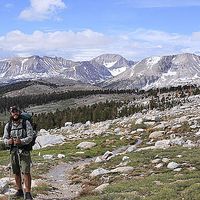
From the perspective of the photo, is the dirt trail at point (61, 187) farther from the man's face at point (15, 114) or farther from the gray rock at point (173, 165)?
the gray rock at point (173, 165)

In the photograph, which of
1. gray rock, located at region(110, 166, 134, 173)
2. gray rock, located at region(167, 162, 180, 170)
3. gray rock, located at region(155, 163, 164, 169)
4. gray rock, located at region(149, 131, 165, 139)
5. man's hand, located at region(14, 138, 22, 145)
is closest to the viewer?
man's hand, located at region(14, 138, 22, 145)

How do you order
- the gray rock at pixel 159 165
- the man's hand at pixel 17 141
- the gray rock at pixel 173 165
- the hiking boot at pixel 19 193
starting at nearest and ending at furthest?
the man's hand at pixel 17 141 < the hiking boot at pixel 19 193 < the gray rock at pixel 173 165 < the gray rock at pixel 159 165

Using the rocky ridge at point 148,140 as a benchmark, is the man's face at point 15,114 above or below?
above

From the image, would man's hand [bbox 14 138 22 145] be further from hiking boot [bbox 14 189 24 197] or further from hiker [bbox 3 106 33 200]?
hiking boot [bbox 14 189 24 197]

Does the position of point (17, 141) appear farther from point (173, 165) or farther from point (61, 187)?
point (173, 165)

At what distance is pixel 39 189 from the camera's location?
23578mm

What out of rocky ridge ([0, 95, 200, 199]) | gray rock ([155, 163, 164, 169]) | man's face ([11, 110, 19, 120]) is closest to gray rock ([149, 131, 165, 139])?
rocky ridge ([0, 95, 200, 199])

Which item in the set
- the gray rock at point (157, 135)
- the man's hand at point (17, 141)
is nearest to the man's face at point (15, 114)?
the man's hand at point (17, 141)

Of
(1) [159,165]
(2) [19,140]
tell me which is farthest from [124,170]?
(2) [19,140]

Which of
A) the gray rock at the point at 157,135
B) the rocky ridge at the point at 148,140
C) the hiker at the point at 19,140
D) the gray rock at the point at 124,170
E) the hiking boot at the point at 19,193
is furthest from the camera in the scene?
the gray rock at the point at 157,135

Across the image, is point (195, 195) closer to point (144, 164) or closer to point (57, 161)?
point (144, 164)

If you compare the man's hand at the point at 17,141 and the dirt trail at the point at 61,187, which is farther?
the dirt trail at the point at 61,187

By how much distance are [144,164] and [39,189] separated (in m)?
10.6

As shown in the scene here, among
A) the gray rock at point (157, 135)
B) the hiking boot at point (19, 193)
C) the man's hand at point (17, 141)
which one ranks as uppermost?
the man's hand at point (17, 141)
